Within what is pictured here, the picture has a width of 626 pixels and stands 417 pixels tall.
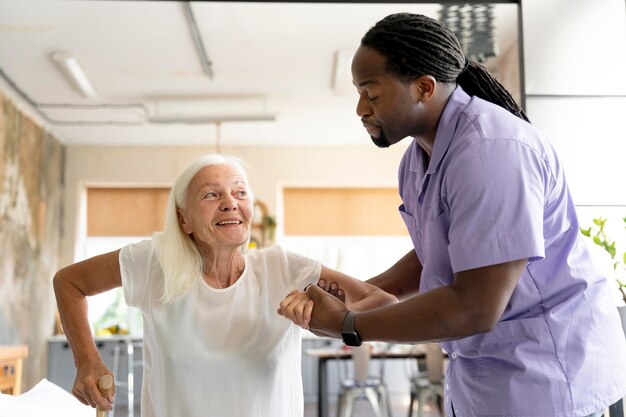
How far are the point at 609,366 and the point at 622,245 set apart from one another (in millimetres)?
1811

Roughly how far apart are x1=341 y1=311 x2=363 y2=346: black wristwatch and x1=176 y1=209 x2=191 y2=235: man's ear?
2.76 ft

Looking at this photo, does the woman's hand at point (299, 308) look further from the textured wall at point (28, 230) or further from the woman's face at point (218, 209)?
the textured wall at point (28, 230)

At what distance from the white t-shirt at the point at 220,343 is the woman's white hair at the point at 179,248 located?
2 centimetres

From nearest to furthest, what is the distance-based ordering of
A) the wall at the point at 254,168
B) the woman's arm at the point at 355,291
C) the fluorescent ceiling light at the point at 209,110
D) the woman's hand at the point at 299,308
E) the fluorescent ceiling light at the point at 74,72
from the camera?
the woman's hand at the point at 299,308 < the woman's arm at the point at 355,291 < the fluorescent ceiling light at the point at 74,72 < the fluorescent ceiling light at the point at 209,110 < the wall at the point at 254,168

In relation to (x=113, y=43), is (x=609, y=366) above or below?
below

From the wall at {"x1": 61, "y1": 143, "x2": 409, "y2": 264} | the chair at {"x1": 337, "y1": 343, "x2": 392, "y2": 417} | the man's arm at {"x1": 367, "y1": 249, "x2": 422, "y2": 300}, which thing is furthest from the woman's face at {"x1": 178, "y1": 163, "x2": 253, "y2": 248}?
the wall at {"x1": 61, "y1": 143, "x2": 409, "y2": 264}

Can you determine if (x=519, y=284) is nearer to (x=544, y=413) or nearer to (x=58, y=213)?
(x=544, y=413)

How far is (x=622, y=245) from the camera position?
293cm

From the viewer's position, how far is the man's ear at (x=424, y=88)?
1.29 m

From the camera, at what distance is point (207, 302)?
192cm

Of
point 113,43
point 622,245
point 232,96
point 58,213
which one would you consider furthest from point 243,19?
point 58,213

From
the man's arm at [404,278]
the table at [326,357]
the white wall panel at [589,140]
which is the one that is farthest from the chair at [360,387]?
the man's arm at [404,278]

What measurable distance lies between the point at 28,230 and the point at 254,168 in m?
2.92

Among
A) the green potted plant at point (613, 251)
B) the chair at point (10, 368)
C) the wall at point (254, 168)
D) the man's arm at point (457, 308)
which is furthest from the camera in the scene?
the wall at point (254, 168)
